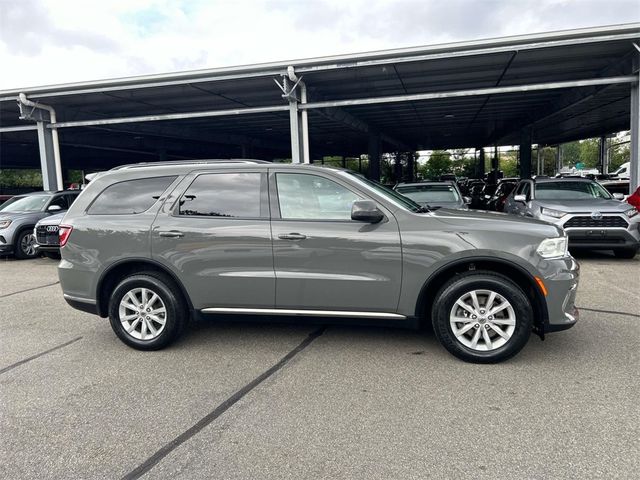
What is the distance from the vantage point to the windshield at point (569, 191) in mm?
10016

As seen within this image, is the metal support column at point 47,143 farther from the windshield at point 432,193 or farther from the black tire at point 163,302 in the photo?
the black tire at point 163,302

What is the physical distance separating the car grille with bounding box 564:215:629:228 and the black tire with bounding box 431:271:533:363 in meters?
5.58

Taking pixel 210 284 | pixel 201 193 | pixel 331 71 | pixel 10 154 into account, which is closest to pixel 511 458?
pixel 210 284

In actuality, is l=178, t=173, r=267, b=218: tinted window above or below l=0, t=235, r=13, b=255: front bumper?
above

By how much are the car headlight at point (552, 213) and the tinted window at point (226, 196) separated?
6567 millimetres

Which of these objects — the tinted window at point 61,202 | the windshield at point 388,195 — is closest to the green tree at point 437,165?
the tinted window at point 61,202

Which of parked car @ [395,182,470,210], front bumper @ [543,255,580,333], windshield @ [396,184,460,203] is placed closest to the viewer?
front bumper @ [543,255,580,333]

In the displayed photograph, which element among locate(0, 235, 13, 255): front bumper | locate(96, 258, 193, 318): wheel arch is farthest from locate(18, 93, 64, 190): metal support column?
locate(96, 258, 193, 318): wheel arch

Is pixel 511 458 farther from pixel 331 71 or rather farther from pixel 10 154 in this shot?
pixel 10 154

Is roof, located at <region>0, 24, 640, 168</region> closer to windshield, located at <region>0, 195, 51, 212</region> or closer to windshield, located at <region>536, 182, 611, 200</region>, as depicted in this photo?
windshield, located at <region>536, 182, 611, 200</region>

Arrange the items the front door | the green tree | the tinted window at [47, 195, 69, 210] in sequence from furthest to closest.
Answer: the green tree → the tinted window at [47, 195, 69, 210] → the front door

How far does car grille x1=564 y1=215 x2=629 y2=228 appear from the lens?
28.5 ft

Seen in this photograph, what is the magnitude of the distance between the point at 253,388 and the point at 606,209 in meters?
7.73

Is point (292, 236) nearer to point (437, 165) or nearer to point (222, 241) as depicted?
point (222, 241)
